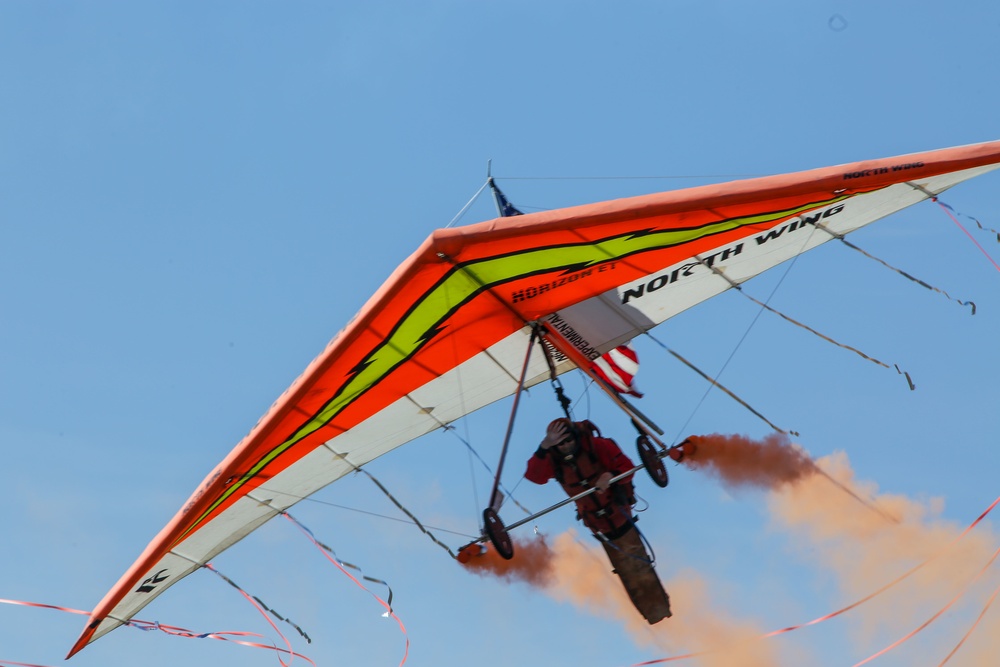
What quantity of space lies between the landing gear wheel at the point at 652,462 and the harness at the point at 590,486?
587 millimetres

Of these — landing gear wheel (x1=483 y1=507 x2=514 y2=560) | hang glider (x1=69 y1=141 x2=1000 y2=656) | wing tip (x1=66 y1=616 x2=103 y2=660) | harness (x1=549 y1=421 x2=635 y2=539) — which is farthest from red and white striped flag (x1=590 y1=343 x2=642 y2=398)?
wing tip (x1=66 y1=616 x2=103 y2=660)

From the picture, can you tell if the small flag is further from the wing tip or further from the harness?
the wing tip

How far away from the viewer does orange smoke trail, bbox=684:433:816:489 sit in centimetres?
1542

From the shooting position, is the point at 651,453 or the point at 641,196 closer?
the point at 641,196

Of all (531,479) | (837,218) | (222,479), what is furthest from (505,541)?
(837,218)

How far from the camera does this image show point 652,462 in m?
14.2

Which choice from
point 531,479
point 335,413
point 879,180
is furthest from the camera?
point 335,413

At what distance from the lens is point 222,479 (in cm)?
1560

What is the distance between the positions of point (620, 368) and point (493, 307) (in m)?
2.35

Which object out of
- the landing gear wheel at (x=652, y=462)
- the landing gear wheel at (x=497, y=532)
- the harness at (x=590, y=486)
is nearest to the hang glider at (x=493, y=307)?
the harness at (x=590, y=486)

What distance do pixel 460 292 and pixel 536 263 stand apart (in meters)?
0.86

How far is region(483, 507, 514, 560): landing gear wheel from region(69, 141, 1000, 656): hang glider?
2.13 metres

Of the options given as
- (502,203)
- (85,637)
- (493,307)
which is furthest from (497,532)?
(85,637)

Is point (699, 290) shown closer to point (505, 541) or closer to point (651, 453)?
point (651, 453)
